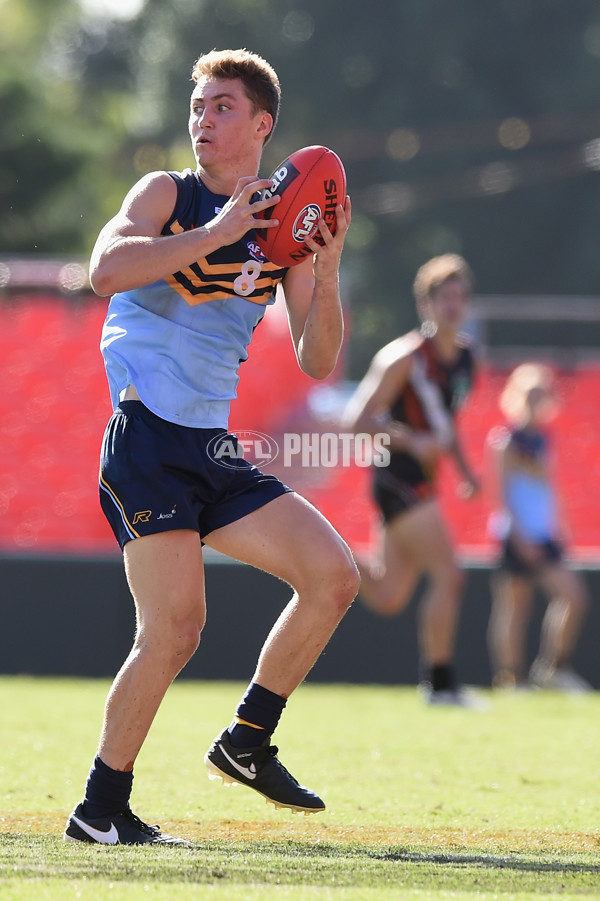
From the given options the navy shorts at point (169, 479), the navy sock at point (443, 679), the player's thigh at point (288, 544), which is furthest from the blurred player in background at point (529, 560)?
the navy shorts at point (169, 479)

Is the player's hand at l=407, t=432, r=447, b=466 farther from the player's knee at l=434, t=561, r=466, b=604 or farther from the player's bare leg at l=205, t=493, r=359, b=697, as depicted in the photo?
the player's bare leg at l=205, t=493, r=359, b=697

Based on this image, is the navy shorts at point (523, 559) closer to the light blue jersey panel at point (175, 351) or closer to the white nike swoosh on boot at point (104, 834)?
the light blue jersey panel at point (175, 351)

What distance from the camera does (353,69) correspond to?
3152 centimetres

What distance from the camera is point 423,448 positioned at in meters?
8.25

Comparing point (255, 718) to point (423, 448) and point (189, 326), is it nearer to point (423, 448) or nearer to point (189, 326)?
point (189, 326)

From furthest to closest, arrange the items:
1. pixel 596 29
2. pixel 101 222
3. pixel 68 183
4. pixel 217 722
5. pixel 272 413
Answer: pixel 596 29 < pixel 101 222 < pixel 68 183 < pixel 272 413 < pixel 217 722

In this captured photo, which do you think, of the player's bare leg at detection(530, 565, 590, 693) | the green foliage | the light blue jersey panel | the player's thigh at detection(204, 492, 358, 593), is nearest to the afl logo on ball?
the light blue jersey panel

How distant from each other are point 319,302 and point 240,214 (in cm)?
49

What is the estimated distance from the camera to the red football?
4.08m

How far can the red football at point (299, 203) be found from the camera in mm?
4082

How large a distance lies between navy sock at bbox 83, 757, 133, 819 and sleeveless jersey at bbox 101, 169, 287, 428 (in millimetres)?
972

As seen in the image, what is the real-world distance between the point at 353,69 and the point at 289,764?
2730 centimetres

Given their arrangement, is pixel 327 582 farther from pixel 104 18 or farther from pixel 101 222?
pixel 104 18

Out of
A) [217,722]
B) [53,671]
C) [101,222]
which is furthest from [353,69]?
[217,722]
